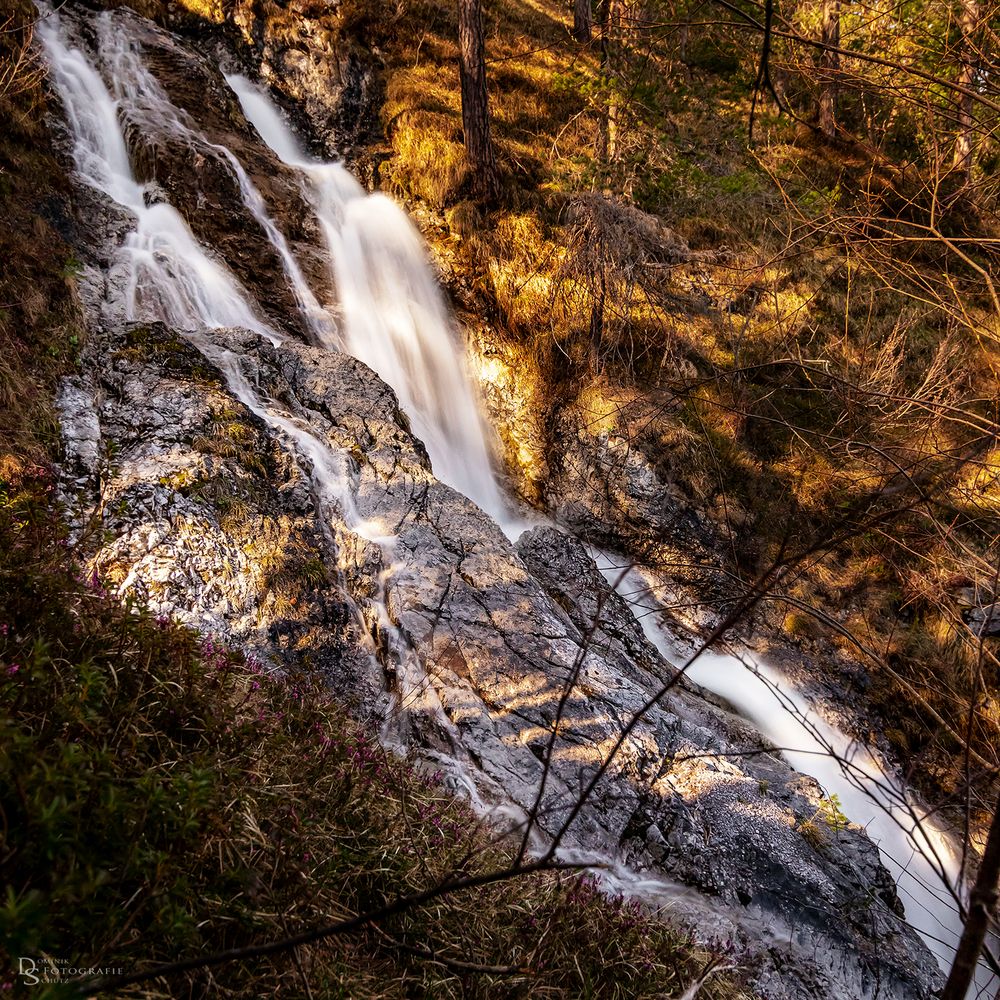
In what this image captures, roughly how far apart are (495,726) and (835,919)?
253cm

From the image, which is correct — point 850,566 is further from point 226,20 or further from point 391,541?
point 226,20

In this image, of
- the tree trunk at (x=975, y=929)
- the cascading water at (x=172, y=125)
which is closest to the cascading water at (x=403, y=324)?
the cascading water at (x=172, y=125)

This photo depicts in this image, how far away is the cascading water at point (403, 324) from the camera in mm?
8336

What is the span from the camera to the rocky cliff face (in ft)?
12.8

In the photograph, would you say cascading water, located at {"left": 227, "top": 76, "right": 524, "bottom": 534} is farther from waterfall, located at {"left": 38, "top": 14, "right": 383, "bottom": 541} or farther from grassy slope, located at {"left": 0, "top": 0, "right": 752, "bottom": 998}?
grassy slope, located at {"left": 0, "top": 0, "right": 752, "bottom": 998}

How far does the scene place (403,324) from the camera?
29.0 feet

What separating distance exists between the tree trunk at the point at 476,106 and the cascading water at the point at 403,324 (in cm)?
140

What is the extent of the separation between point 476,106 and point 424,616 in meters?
8.51

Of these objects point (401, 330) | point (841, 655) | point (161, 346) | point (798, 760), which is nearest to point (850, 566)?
point (841, 655)

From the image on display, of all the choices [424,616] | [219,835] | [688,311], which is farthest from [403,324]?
[219,835]

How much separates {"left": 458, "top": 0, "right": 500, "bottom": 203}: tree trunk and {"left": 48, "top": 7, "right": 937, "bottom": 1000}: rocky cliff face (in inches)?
196

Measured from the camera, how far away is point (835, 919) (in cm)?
389

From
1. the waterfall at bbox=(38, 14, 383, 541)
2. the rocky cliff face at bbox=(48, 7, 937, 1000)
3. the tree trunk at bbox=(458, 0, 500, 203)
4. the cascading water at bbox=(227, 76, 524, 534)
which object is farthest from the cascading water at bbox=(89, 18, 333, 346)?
the tree trunk at bbox=(458, 0, 500, 203)

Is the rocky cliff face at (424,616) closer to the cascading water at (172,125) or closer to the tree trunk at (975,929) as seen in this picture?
the cascading water at (172,125)
